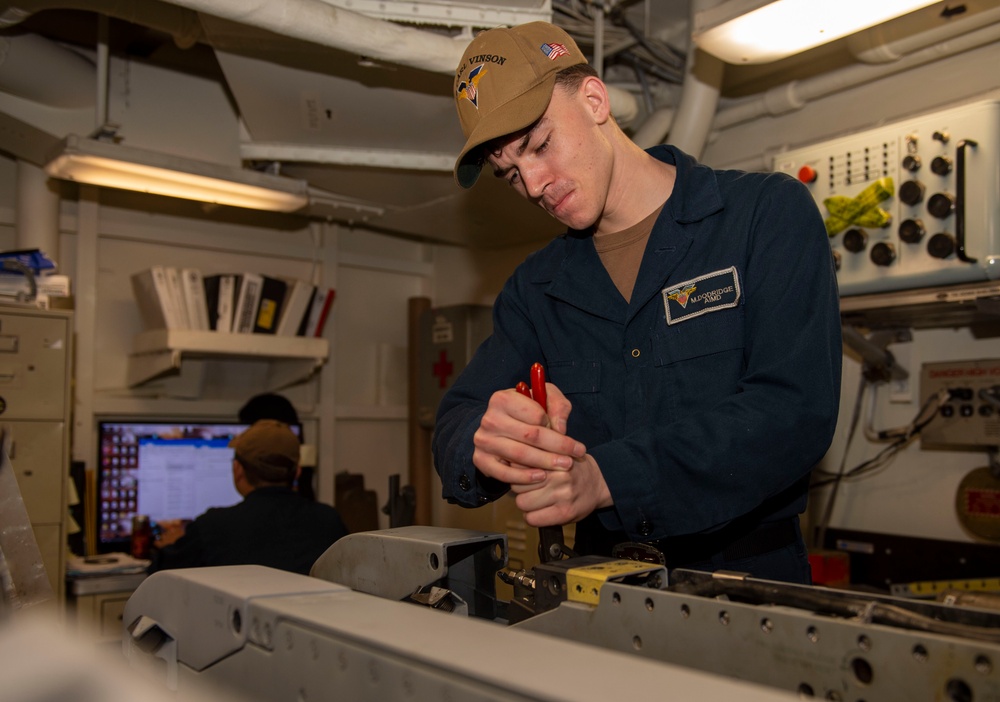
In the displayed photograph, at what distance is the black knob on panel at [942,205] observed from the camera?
250 centimetres

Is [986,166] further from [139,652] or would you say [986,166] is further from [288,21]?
[139,652]

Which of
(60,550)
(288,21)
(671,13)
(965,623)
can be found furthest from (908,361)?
(60,550)

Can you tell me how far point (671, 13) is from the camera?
338 cm

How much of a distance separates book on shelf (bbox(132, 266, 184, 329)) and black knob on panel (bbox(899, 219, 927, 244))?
2898mm

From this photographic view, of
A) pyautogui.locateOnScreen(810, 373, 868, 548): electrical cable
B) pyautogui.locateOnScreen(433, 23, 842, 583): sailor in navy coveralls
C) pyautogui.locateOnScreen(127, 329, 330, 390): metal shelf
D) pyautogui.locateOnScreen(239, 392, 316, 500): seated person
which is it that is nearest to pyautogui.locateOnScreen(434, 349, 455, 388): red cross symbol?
pyautogui.locateOnScreen(127, 329, 330, 390): metal shelf

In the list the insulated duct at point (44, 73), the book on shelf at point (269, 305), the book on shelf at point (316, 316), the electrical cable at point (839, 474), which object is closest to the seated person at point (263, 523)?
the book on shelf at point (269, 305)

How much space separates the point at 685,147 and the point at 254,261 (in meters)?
2.43

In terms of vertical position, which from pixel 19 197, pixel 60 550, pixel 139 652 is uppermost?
pixel 19 197

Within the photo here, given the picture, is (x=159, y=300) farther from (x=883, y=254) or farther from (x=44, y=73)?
(x=883, y=254)

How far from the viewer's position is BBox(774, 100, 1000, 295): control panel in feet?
7.88

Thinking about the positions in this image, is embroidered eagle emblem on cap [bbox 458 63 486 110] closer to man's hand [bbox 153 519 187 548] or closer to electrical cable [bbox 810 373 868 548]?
electrical cable [bbox 810 373 868 548]

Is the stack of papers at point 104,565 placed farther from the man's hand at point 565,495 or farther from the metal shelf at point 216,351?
the man's hand at point 565,495

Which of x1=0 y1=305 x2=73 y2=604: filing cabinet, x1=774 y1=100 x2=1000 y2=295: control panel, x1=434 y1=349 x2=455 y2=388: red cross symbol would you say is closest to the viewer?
x1=774 y1=100 x2=1000 y2=295: control panel

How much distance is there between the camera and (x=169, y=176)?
330 cm
